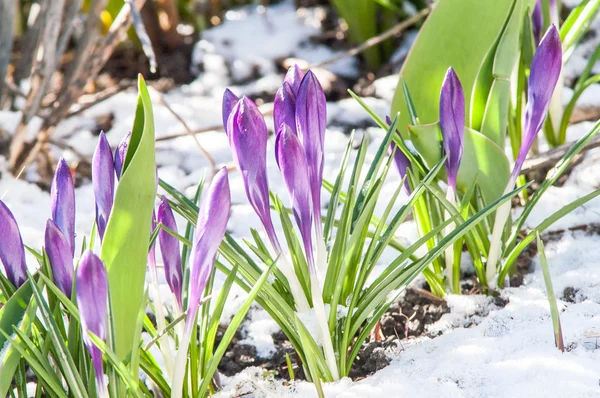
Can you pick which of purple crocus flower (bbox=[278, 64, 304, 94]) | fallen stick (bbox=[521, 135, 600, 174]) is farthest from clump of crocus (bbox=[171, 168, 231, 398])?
fallen stick (bbox=[521, 135, 600, 174])

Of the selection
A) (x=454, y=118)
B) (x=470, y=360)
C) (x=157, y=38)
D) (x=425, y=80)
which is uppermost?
(x=157, y=38)

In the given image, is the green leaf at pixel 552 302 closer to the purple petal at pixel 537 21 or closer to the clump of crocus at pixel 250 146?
the clump of crocus at pixel 250 146

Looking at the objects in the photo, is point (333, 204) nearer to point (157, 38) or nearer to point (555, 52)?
point (555, 52)

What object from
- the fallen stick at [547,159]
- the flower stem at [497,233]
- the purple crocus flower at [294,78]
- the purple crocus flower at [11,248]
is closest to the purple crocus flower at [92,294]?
the purple crocus flower at [11,248]

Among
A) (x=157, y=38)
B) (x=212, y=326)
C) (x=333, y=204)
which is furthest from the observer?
(x=157, y=38)

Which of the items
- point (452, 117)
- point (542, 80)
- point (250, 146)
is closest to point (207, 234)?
point (250, 146)

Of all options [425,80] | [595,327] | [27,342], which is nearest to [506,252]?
[595,327]

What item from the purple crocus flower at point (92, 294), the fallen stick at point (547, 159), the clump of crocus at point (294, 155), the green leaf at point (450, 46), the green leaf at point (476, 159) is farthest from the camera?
the fallen stick at point (547, 159)

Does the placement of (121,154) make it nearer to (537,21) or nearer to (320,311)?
(320,311)
